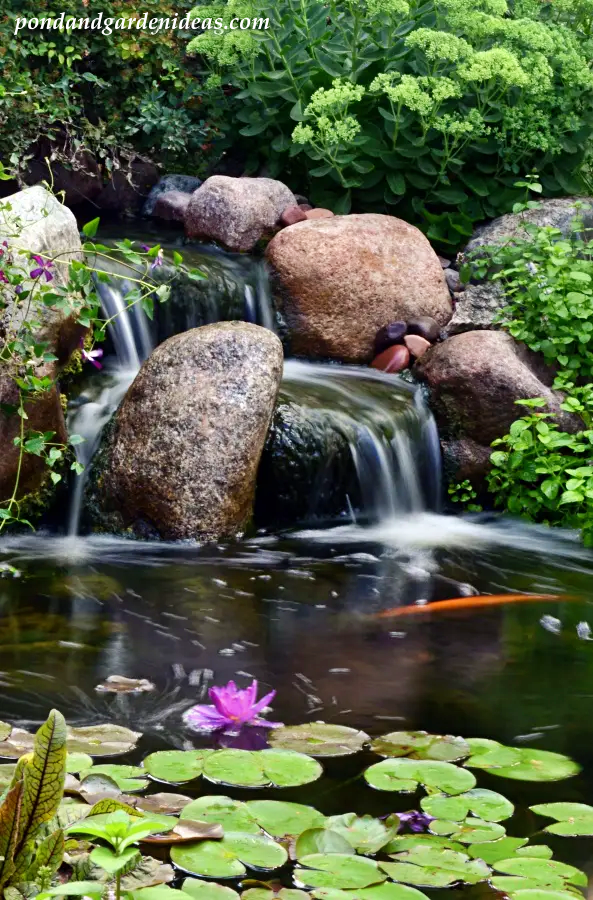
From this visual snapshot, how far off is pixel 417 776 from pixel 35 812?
1068 millimetres

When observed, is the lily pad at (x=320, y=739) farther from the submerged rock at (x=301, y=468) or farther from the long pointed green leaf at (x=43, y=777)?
the submerged rock at (x=301, y=468)

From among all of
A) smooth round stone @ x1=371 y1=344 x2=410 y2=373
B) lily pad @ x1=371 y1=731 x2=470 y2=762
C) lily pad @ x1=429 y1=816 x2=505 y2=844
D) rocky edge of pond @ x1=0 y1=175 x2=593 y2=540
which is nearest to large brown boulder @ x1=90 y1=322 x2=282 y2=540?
rocky edge of pond @ x1=0 y1=175 x2=593 y2=540

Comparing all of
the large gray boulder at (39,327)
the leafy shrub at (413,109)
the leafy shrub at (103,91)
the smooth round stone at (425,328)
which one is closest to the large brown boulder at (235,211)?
the leafy shrub at (413,109)

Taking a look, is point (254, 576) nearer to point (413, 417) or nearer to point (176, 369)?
point (176, 369)

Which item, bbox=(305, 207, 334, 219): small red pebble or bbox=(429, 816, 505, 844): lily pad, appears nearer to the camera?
bbox=(429, 816, 505, 844): lily pad

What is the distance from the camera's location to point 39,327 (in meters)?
4.95

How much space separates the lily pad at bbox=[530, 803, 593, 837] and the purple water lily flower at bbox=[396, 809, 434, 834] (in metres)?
0.28

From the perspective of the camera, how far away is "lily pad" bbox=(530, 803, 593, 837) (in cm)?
254

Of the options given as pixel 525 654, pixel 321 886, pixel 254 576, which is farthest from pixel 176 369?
pixel 321 886

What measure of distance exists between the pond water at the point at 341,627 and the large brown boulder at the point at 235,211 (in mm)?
1805

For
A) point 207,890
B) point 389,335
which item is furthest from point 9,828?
point 389,335

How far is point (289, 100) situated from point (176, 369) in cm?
327

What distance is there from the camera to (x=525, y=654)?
157 inches

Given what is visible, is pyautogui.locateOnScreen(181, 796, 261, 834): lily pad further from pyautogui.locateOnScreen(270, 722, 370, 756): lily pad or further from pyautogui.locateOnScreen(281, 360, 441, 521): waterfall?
pyautogui.locateOnScreen(281, 360, 441, 521): waterfall
